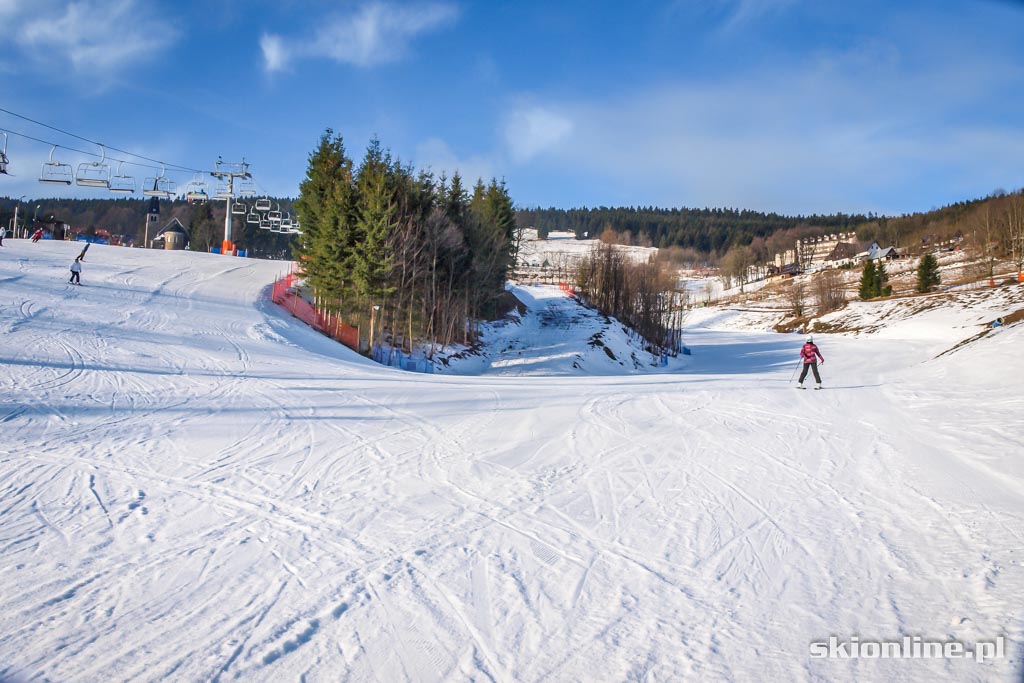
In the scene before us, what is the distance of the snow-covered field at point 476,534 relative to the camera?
364cm

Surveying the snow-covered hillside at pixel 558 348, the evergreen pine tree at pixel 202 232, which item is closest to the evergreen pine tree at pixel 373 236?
the snow-covered hillside at pixel 558 348

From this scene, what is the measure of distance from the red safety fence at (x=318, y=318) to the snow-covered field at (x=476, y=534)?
1468cm

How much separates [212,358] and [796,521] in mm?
15826

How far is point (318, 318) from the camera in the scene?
29.8m

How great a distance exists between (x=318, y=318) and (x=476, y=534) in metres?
26.3

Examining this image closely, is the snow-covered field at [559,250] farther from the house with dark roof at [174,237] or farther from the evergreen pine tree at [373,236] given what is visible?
the evergreen pine tree at [373,236]

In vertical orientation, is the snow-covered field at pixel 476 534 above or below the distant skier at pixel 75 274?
below

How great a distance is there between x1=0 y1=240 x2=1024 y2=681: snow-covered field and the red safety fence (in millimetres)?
14683

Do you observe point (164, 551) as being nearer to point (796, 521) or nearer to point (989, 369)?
point (796, 521)

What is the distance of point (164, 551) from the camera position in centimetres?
493

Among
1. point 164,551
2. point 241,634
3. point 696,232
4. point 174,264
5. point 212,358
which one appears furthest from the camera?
point 696,232

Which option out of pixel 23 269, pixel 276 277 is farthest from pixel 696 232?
pixel 23 269

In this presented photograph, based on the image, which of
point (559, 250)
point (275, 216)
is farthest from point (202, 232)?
point (559, 250)

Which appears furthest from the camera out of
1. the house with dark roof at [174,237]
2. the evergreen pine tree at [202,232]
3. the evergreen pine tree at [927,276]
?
the evergreen pine tree at [202,232]
